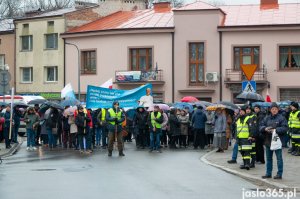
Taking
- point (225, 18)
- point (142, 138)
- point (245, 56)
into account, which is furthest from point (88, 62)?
point (142, 138)

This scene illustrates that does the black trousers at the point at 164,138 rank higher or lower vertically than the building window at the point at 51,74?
lower

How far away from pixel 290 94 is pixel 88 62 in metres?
15.6

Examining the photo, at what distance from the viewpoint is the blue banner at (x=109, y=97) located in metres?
28.2

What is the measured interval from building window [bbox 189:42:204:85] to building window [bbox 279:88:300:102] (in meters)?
5.74

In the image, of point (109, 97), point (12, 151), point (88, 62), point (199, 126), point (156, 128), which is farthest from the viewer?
point (88, 62)

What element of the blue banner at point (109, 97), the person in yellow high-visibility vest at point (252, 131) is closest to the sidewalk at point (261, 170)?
the person in yellow high-visibility vest at point (252, 131)

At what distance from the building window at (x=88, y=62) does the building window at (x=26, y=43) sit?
21.5 feet

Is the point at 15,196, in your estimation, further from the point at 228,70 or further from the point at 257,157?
the point at 228,70

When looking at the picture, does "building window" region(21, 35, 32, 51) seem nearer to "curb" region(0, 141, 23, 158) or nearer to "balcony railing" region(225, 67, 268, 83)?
"balcony railing" region(225, 67, 268, 83)

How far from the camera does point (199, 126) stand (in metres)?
28.4

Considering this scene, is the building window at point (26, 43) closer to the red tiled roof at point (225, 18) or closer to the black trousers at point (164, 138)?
the red tiled roof at point (225, 18)

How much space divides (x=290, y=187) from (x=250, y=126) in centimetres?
412

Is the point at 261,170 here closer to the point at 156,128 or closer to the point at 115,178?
the point at 115,178

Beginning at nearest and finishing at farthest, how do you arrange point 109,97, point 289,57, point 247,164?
1. point 247,164
2. point 109,97
3. point 289,57
